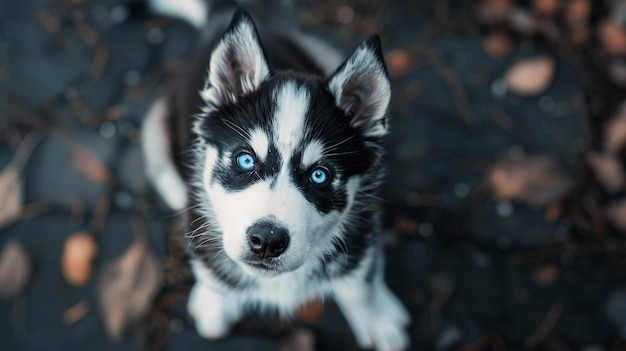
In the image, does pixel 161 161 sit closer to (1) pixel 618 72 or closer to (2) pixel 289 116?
(2) pixel 289 116

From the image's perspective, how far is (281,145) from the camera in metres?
1.85

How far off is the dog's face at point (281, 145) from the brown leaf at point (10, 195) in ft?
4.86

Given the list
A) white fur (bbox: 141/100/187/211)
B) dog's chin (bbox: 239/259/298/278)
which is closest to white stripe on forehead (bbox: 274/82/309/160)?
dog's chin (bbox: 239/259/298/278)

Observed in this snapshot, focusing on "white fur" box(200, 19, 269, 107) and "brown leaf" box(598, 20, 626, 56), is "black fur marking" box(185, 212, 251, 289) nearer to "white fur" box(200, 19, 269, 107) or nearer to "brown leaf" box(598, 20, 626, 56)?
"white fur" box(200, 19, 269, 107)

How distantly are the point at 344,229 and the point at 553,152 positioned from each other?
1.55 m

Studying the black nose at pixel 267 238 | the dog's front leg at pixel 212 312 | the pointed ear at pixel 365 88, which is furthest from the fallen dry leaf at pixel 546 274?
the black nose at pixel 267 238

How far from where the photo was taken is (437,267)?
2.88 m

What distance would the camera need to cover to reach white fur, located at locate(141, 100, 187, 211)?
273 cm

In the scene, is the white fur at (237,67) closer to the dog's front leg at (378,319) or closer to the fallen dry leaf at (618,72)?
the dog's front leg at (378,319)

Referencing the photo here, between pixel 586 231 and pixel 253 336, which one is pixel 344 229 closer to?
pixel 253 336

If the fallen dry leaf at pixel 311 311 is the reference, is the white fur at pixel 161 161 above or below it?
above

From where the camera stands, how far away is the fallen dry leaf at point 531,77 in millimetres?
3279

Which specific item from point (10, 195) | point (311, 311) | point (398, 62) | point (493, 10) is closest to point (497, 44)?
point (493, 10)

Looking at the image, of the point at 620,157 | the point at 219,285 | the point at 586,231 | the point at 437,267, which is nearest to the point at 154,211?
the point at 219,285
